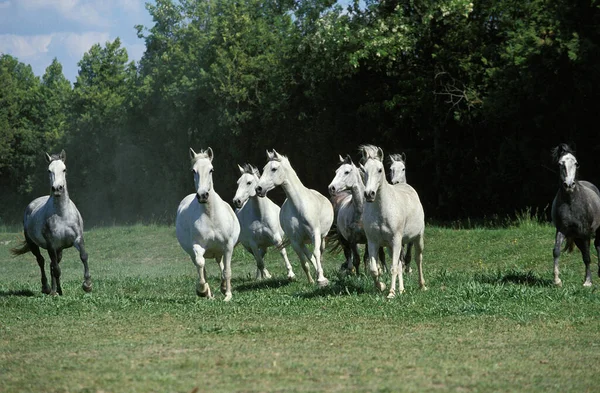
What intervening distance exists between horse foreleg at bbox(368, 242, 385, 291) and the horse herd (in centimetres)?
A: 1

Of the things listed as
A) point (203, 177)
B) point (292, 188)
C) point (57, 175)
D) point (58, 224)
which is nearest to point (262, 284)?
point (292, 188)

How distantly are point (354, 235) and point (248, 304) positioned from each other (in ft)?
11.1

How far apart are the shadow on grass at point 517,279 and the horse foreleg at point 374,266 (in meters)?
2.21

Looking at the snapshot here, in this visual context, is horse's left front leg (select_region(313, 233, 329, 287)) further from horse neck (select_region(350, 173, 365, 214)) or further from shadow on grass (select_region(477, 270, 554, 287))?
shadow on grass (select_region(477, 270, 554, 287))

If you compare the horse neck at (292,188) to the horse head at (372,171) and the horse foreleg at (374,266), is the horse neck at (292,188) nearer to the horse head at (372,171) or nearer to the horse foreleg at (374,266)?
the horse head at (372,171)

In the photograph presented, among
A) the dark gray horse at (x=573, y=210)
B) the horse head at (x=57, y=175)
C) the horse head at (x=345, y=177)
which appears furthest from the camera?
the horse head at (x=57, y=175)

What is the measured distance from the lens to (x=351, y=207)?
16062 millimetres

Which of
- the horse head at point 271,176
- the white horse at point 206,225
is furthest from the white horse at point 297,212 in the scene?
the white horse at point 206,225

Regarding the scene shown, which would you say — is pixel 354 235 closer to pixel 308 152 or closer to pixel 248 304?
pixel 248 304

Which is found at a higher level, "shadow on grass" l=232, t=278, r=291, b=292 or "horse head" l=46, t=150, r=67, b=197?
"horse head" l=46, t=150, r=67, b=197

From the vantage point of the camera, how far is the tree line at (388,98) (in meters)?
25.3

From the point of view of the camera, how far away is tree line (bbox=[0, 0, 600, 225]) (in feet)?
83.1

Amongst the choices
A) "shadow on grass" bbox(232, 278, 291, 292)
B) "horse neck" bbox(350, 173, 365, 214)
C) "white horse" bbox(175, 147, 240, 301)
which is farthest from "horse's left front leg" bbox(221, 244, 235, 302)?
"horse neck" bbox(350, 173, 365, 214)

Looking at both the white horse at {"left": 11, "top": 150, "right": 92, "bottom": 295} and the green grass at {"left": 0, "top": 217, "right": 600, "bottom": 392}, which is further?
the white horse at {"left": 11, "top": 150, "right": 92, "bottom": 295}
